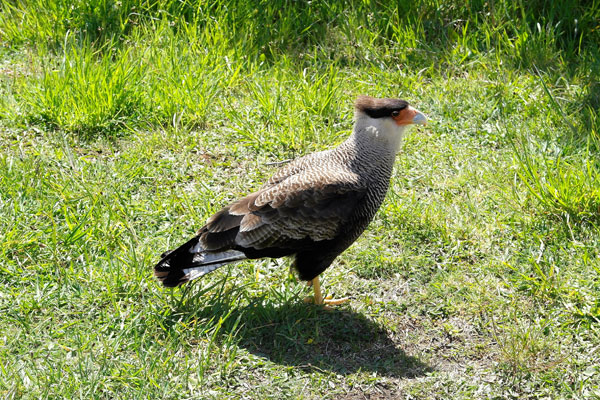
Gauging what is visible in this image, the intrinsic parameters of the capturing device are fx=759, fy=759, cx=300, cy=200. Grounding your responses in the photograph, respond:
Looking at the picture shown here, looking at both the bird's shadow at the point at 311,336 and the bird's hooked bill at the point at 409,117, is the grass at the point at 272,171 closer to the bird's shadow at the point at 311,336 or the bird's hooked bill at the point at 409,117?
the bird's shadow at the point at 311,336

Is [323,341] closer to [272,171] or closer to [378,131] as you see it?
[378,131]

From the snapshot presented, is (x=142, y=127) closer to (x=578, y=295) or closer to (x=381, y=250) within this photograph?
(x=381, y=250)

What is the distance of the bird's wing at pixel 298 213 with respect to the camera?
416cm

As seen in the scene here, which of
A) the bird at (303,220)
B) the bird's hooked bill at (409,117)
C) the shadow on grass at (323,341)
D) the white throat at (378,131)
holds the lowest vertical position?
the shadow on grass at (323,341)

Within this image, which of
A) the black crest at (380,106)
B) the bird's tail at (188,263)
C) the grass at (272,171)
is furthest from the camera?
the black crest at (380,106)

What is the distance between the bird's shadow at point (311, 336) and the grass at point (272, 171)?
12 millimetres

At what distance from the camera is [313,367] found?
4.00 metres

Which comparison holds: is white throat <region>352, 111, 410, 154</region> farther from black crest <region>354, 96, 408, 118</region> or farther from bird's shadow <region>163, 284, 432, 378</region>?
bird's shadow <region>163, 284, 432, 378</region>

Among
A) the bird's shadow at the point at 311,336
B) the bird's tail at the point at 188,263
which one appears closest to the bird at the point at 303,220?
the bird's tail at the point at 188,263

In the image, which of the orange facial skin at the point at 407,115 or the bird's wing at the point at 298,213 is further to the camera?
the orange facial skin at the point at 407,115

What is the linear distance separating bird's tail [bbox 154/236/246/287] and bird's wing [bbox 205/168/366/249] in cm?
9

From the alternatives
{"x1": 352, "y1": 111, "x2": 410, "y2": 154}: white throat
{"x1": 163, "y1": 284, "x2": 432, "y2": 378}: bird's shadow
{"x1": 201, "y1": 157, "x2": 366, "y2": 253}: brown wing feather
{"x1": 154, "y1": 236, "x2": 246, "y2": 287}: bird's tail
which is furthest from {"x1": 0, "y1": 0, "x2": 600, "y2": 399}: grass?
{"x1": 352, "y1": 111, "x2": 410, "y2": 154}: white throat

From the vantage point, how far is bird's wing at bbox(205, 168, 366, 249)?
416 cm

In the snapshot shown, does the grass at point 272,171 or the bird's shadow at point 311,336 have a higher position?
the grass at point 272,171
